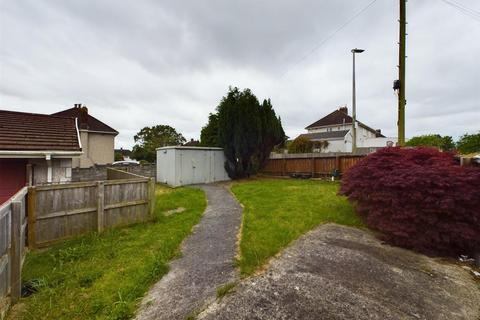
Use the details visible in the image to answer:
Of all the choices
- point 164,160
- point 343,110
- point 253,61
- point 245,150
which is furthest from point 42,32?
point 343,110

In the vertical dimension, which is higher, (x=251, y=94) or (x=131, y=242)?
(x=251, y=94)

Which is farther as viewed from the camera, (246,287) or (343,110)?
(343,110)

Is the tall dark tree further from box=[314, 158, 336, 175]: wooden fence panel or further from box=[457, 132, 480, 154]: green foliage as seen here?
box=[457, 132, 480, 154]: green foliage

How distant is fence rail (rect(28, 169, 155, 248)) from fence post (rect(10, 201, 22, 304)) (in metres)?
1.79

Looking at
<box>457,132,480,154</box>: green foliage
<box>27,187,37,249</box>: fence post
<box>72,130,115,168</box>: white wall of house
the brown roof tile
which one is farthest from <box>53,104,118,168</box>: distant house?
<box>457,132,480,154</box>: green foliage

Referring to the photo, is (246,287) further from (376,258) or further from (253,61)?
(253,61)

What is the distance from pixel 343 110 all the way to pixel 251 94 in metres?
37.3

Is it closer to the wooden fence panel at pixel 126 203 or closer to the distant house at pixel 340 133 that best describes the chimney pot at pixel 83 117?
the wooden fence panel at pixel 126 203

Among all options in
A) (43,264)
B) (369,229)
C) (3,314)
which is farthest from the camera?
(369,229)

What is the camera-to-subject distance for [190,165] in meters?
15.3

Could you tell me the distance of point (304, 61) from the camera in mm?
13906

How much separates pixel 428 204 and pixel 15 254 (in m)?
7.77

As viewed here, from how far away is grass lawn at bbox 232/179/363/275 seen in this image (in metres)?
4.73

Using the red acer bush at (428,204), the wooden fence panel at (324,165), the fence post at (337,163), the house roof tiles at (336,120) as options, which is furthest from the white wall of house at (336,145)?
the red acer bush at (428,204)
